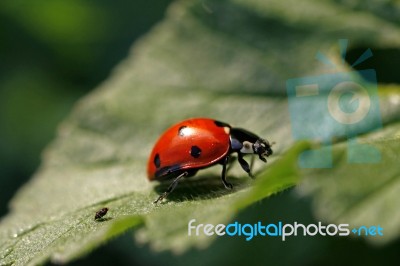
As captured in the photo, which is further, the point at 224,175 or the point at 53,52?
the point at 53,52

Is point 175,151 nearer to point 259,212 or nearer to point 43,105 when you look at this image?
point 259,212

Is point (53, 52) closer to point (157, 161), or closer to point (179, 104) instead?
point (179, 104)

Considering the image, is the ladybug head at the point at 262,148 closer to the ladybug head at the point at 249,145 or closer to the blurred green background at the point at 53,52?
the ladybug head at the point at 249,145

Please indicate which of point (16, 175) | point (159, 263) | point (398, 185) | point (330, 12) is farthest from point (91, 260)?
point (398, 185)

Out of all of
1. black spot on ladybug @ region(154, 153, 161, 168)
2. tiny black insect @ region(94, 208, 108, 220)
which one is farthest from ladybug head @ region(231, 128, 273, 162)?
tiny black insect @ region(94, 208, 108, 220)

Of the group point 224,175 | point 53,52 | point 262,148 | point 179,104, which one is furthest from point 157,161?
point 53,52

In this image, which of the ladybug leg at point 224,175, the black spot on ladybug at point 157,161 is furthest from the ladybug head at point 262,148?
the black spot on ladybug at point 157,161
